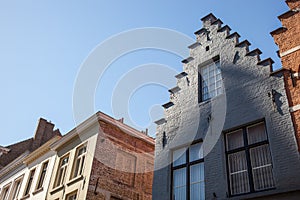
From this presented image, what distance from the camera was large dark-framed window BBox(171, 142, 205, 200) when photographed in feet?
28.0

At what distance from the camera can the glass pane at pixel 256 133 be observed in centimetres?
779

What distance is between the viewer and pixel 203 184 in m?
8.41

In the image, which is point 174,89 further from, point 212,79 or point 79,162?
point 79,162

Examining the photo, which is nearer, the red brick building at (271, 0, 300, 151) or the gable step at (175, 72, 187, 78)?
the red brick building at (271, 0, 300, 151)

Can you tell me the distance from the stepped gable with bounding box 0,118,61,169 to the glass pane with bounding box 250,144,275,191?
2276cm

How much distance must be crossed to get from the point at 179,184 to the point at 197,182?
659mm

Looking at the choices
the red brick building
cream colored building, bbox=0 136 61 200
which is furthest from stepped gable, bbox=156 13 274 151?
cream colored building, bbox=0 136 61 200

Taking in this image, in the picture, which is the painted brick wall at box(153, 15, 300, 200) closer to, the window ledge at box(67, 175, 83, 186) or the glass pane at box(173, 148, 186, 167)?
the glass pane at box(173, 148, 186, 167)

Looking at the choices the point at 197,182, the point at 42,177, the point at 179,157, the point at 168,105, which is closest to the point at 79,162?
the point at 42,177

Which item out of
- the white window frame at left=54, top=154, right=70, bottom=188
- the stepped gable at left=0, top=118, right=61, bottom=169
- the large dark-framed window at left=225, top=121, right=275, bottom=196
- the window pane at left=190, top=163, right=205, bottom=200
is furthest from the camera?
the stepped gable at left=0, top=118, right=61, bottom=169

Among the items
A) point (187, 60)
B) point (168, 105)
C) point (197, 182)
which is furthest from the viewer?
point (187, 60)

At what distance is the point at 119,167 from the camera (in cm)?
1431

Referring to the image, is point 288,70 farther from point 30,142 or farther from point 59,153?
point 30,142

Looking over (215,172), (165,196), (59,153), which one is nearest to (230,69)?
(215,172)
